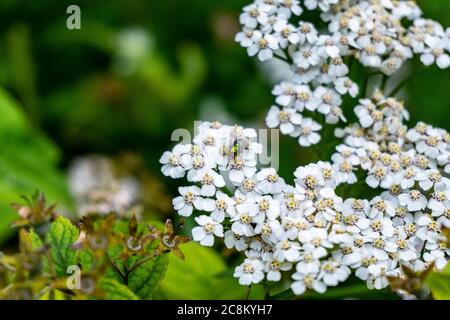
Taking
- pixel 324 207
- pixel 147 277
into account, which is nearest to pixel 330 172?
pixel 324 207

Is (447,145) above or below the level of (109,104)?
below

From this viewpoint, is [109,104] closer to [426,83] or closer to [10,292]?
[426,83]

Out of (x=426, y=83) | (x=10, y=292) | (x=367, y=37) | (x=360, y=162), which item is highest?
(x=426, y=83)

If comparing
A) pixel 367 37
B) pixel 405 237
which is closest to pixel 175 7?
pixel 367 37

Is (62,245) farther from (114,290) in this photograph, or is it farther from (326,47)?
(326,47)

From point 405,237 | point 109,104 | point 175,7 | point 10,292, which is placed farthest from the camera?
point 175,7

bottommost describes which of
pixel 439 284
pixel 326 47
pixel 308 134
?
pixel 439 284

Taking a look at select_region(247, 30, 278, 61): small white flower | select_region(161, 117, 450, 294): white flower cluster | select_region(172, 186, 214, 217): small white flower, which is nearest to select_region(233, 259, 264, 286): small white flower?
select_region(161, 117, 450, 294): white flower cluster
